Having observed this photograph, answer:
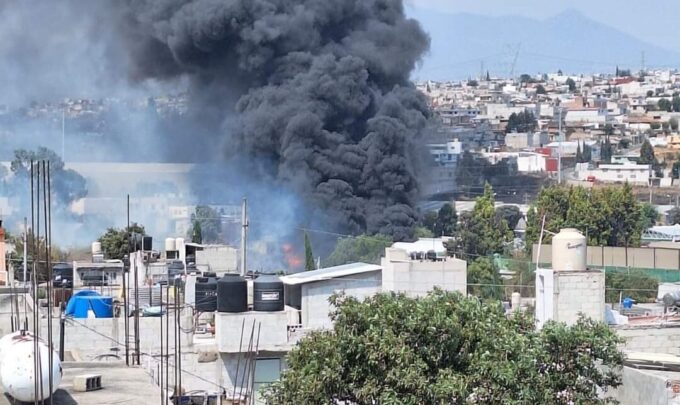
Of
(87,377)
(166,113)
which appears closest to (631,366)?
(87,377)

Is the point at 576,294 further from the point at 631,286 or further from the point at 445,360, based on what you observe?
the point at 631,286

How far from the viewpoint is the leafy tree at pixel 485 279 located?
30.5 m

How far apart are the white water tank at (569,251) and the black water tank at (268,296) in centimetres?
342

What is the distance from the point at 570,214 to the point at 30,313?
3486 cm

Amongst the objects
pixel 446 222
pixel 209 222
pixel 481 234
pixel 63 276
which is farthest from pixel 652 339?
pixel 446 222

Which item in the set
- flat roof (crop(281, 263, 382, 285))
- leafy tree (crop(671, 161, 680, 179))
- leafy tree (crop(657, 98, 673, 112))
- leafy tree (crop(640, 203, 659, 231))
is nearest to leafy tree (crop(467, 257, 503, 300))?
flat roof (crop(281, 263, 382, 285))

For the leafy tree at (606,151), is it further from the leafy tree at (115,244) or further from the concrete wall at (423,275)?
the concrete wall at (423,275)

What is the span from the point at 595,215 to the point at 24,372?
1679 inches

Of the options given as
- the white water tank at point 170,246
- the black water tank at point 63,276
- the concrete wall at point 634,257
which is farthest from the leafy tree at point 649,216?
the black water tank at point 63,276

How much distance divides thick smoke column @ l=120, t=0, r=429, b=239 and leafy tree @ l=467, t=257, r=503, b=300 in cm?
1358

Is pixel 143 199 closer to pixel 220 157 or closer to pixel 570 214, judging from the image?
pixel 220 157

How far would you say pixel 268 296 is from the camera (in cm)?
1677

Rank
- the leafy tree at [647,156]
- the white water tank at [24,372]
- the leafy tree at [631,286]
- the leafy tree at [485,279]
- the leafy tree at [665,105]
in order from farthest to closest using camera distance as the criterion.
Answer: the leafy tree at [665,105] < the leafy tree at [647,156] < the leafy tree at [485,279] < the leafy tree at [631,286] < the white water tank at [24,372]

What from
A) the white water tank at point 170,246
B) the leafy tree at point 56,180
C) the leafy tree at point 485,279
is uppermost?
the leafy tree at point 56,180
